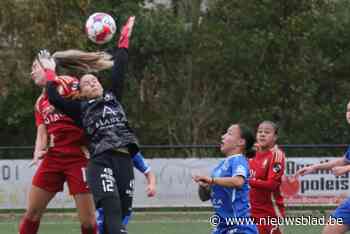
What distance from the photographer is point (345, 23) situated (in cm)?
2333

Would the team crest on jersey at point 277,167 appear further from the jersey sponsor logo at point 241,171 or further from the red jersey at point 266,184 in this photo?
the jersey sponsor logo at point 241,171

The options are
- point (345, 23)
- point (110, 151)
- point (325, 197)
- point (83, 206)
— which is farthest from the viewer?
point (345, 23)

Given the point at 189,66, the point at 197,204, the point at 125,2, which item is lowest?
the point at 197,204

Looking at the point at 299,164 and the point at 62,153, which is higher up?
the point at 62,153

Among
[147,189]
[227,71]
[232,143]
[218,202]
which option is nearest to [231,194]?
[218,202]

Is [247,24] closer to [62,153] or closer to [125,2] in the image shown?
[125,2]

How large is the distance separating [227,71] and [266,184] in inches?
585

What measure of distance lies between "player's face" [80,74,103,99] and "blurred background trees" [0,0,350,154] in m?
15.1

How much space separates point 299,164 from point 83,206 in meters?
9.77

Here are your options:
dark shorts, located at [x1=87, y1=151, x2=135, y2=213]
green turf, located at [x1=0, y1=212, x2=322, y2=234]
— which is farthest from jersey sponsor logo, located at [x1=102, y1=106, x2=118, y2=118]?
green turf, located at [x1=0, y1=212, x2=322, y2=234]

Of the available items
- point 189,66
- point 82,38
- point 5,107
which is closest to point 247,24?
point 189,66

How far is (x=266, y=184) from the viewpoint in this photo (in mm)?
9281

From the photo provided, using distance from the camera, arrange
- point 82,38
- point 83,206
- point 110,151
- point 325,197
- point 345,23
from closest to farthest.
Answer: point 110,151 < point 83,206 < point 325,197 < point 82,38 < point 345,23

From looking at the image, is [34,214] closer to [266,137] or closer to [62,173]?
[62,173]
